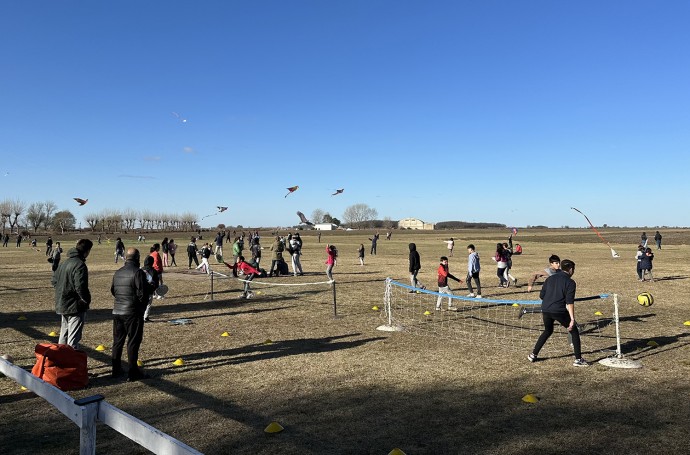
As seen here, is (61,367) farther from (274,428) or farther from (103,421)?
(103,421)

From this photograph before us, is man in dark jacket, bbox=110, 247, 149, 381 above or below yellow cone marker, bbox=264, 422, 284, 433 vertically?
above

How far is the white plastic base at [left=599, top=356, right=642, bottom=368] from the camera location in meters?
8.12

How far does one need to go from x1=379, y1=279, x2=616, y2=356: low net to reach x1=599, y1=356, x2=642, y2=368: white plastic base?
2.89 ft

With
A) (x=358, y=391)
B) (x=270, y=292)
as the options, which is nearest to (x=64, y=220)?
(x=270, y=292)

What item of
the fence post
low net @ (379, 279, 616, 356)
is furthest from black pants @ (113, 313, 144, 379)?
low net @ (379, 279, 616, 356)

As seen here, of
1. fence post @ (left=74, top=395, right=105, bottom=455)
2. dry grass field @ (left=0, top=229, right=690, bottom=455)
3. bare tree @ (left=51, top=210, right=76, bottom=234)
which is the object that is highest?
bare tree @ (left=51, top=210, right=76, bottom=234)

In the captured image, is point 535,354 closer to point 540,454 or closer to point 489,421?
point 489,421

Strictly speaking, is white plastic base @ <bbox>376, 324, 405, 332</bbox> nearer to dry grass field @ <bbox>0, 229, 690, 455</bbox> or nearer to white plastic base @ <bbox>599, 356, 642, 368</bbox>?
dry grass field @ <bbox>0, 229, 690, 455</bbox>

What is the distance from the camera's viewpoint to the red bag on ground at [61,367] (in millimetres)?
6793

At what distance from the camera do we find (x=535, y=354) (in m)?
8.55

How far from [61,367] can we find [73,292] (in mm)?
1272

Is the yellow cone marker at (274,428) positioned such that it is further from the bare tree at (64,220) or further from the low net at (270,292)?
the bare tree at (64,220)

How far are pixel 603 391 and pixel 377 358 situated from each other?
142 inches

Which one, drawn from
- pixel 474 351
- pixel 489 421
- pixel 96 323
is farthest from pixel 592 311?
pixel 96 323
